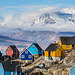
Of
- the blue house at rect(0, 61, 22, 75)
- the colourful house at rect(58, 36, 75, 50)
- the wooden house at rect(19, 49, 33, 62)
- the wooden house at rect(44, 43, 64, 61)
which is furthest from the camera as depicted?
the wooden house at rect(19, 49, 33, 62)

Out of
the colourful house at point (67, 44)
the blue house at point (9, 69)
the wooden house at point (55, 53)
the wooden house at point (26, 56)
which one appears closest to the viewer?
the blue house at point (9, 69)

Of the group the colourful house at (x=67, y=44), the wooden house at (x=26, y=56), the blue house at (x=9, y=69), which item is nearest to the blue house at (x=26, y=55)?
the wooden house at (x=26, y=56)

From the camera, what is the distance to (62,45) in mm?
137375

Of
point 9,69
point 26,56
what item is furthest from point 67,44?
point 9,69

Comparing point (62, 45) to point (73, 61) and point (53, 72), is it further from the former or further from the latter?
point (53, 72)

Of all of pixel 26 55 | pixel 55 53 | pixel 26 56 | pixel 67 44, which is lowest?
pixel 26 56

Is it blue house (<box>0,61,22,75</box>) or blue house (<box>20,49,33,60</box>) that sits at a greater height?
blue house (<box>20,49,33,60</box>)

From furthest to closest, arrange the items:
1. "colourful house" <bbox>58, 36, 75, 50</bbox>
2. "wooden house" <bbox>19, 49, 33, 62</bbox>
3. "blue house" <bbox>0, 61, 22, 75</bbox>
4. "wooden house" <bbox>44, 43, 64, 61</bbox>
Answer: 1. "wooden house" <bbox>19, 49, 33, 62</bbox>
2. "colourful house" <bbox>58, 36, 75, 50</bbox>
3. "wooden house" <bbox>44, 43, 64, 61</bbox>
4. "blue house" <bbox>0, 61, 22, 75</bbox>

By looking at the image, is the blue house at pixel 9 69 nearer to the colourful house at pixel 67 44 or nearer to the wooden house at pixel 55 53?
the wooden house at pixel 55 53

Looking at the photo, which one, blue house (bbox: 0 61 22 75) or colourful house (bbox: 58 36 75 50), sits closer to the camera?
blue house (bbox: 0 61 22 75)

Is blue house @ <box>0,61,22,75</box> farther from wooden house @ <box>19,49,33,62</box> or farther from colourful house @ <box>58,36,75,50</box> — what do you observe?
colourful house @ <box>58,36,75,50</box>

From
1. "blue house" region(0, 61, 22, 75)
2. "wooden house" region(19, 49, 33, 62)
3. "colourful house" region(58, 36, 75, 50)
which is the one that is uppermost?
"colourful house" region(58, 36, 75, 50)

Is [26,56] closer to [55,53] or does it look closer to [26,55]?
[26,55]

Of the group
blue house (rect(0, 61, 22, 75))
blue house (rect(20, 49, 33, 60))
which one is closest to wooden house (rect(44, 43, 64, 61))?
blue house (rect(20, 49, 33, 60))
